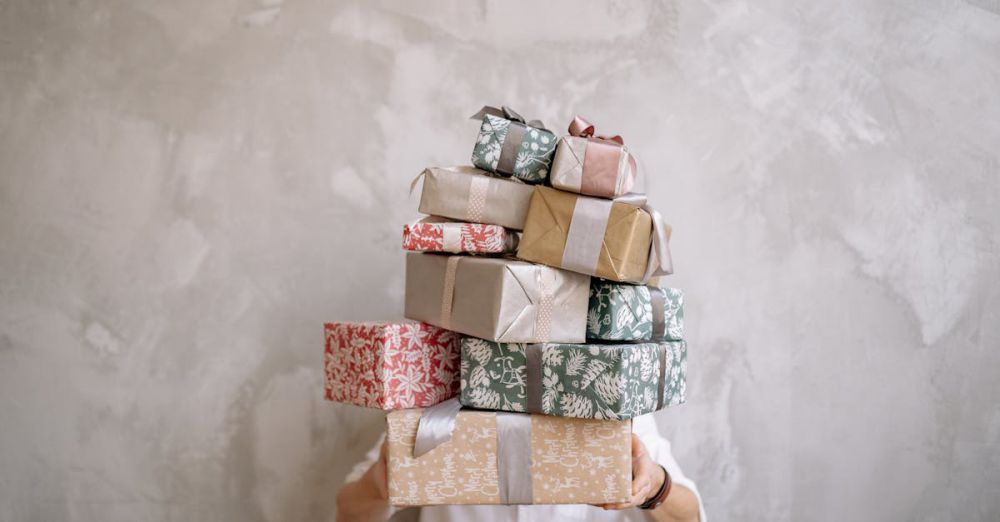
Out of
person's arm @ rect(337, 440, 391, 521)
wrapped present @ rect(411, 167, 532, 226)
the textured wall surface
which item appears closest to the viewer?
wrapped present @ rect(411, 167, 532, 226)

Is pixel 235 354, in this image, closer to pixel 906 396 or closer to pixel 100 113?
pixel 100 113

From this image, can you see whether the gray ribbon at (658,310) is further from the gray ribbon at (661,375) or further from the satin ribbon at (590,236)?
the satin ribbon at (590,236)

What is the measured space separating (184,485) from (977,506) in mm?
1977

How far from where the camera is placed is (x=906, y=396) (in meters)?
1.92

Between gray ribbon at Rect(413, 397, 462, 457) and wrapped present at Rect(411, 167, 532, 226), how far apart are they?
327 mm

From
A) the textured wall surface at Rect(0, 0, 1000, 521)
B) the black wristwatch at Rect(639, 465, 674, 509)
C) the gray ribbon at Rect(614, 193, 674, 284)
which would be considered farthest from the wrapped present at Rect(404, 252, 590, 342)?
the textured wall surface at Rect(0, 0, 1000, 521)

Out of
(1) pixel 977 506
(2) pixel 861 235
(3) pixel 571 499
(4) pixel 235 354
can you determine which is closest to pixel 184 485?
(4) pixel 235 354

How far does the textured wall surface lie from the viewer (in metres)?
1.91

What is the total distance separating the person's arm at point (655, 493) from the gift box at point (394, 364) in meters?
0.35

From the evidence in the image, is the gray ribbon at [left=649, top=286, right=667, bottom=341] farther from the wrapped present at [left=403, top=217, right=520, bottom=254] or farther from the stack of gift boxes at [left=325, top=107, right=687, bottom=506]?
the wrapped present at [left=403, top=217, right=520, bottom=254]

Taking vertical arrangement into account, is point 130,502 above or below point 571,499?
below

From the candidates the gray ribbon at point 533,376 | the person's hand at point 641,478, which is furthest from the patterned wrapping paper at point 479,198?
the person's hand at point 641,478

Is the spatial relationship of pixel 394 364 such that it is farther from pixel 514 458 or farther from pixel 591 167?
pixel 591 167

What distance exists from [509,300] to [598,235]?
175 millimetres
